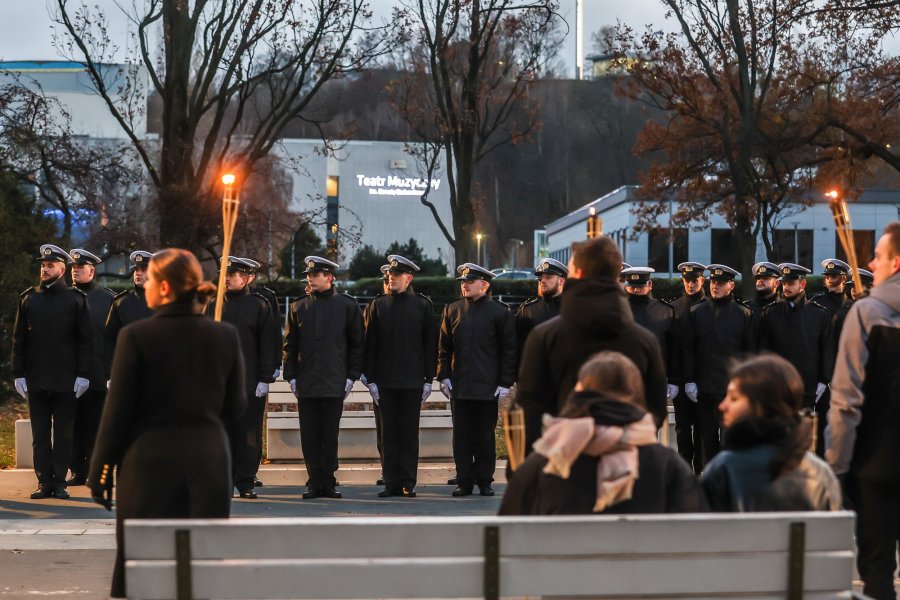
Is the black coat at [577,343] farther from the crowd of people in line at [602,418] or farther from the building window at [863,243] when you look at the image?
the building window at [863,243]

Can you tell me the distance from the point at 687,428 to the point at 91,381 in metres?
6.10

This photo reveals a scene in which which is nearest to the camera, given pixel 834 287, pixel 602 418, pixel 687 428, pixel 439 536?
pixel 439 536

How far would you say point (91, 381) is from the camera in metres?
12.8

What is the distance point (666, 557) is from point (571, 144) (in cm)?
8713

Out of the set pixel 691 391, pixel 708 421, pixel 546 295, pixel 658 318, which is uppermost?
pixel 546 295

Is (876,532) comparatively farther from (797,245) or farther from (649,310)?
(797,245)

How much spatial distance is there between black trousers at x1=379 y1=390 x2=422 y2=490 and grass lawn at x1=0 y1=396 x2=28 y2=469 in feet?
14.2

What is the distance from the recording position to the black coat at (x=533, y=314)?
41.2 ft

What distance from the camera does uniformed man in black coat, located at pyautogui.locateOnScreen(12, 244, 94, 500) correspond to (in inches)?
489

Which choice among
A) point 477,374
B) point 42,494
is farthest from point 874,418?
point 42,494

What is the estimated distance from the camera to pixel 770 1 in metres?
27.4

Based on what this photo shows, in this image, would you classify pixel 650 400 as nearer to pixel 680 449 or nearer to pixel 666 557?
pixel 666 557

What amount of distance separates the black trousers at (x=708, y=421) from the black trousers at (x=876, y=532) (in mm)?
7285

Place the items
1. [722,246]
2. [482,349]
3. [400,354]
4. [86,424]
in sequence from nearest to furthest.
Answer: [482,349] → [400,354] → [86,424] → [722,246]
